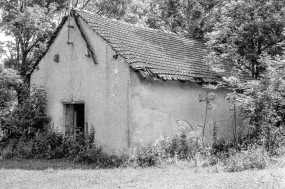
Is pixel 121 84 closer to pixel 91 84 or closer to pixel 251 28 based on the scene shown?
pixel 91 84

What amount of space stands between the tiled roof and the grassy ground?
3137 mm

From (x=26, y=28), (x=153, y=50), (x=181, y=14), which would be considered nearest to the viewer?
(x=153, y=50)

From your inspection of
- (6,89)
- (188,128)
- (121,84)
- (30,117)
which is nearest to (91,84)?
(121,84)

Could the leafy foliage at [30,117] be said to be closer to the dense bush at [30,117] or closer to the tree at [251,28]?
the dense bush at [30,117]

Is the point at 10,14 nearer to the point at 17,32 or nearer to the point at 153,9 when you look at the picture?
the point at 17,32

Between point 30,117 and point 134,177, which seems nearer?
point 134,177

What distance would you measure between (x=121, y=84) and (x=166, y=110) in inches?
70.3

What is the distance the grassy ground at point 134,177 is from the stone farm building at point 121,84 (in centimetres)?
167

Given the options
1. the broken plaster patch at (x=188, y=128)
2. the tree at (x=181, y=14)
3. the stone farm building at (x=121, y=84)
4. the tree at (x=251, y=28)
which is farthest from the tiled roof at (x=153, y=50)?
the tree at (x=181, y=14)

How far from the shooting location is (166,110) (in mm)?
11672

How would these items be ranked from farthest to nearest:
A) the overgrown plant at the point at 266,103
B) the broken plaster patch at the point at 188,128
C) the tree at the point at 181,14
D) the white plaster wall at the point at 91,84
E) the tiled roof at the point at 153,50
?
the tree at the point at 181,14, the broken plaster patch at the point at 188,128, the tiled roof at the point at 153,50, the white plaster wall at the point at 91,84, the overgrown plant at the point at 266,103

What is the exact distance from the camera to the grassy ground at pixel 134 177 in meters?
7.36

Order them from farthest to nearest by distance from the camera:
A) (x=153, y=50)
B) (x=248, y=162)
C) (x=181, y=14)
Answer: (x=181, y=14)
(x=153, y=50)
(x=248, y=162)

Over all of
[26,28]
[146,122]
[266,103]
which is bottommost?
[146,122]
